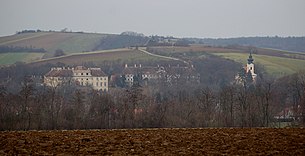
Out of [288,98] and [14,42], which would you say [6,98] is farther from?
[14,42]

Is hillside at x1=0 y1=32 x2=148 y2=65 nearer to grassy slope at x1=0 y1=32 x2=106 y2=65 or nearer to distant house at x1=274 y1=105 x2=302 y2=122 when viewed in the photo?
grassy slope at x1=0 y1=32 x2=106 y2=65

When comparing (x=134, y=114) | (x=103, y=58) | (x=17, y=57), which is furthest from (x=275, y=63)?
(x=134, y=114)

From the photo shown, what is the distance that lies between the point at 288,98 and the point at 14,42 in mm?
128055

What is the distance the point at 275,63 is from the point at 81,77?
144ft

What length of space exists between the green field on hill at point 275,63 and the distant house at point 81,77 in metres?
34.5

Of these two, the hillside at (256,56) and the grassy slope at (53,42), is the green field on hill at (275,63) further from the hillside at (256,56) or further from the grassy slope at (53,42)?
the grassy slope at (53,42)

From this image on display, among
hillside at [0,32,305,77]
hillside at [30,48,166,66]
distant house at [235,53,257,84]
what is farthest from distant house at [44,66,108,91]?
distant house at [235,53,257,84]

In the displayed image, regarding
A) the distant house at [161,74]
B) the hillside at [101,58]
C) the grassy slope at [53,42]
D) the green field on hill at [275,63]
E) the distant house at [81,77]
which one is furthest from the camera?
the grassy slope at [53,42]

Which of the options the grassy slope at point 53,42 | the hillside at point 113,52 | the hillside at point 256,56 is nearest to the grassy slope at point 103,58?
the hillside at point 113,52

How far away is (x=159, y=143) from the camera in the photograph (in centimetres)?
1888

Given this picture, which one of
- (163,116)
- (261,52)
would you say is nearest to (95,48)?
(261,52)

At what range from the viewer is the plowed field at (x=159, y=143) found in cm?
1722

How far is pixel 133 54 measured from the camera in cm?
15100

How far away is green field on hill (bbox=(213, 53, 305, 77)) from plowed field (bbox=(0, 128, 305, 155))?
3609 inches
